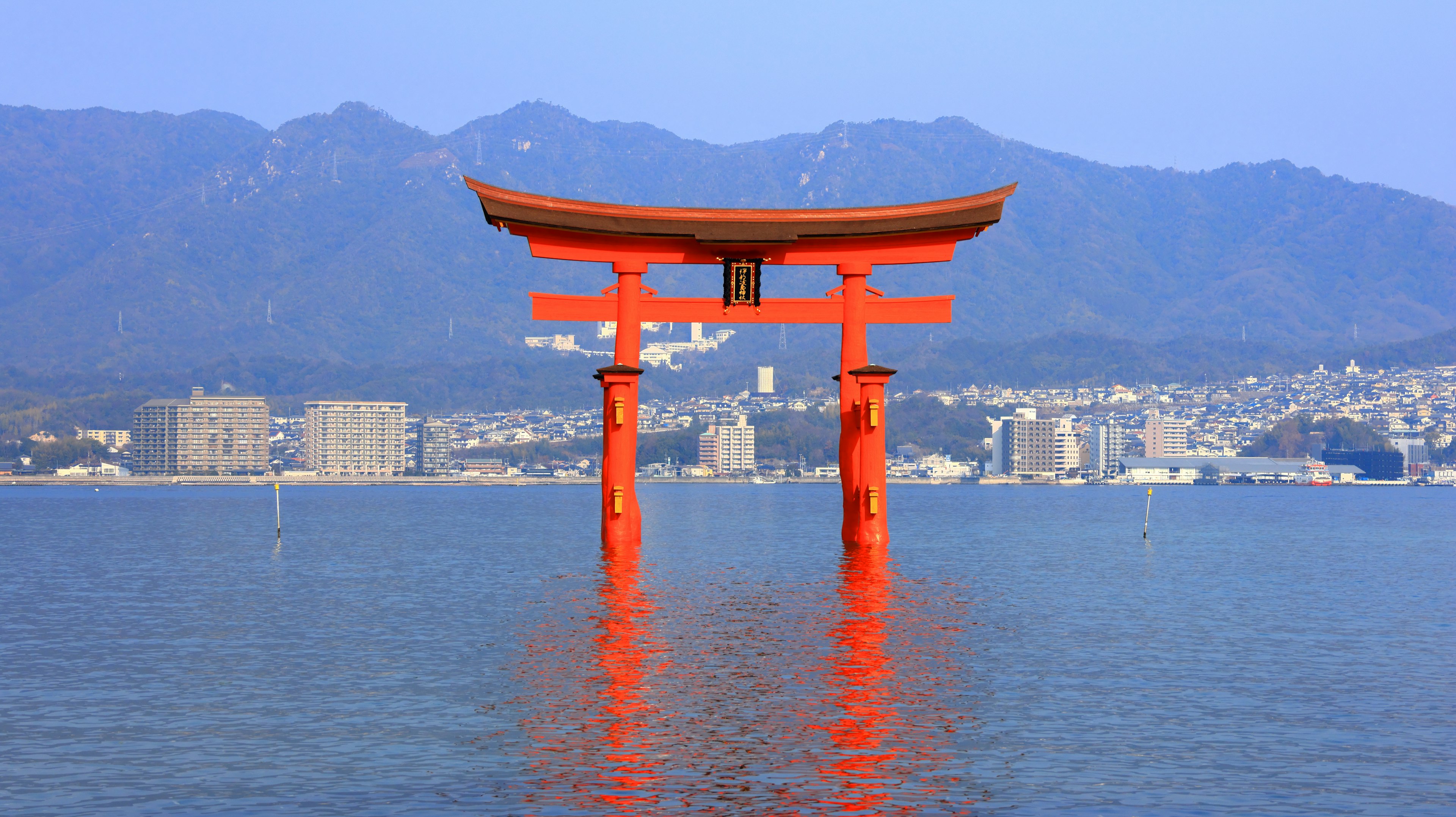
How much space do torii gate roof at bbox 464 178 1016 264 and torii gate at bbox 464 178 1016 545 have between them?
0.04 meters

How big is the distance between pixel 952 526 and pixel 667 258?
4164 centimetres

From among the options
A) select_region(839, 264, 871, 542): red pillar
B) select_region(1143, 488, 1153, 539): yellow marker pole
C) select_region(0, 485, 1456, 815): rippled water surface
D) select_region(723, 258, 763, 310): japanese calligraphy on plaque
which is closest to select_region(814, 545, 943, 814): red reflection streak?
select_region(0, 485, 1456, 815): rippled water surface

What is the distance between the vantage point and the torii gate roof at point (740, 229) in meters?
37.1

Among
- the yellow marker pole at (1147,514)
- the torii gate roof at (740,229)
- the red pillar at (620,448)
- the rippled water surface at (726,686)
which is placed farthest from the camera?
the yellow marker pole at (1147,514)

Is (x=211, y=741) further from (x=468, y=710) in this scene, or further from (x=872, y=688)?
(x=872, y=688)

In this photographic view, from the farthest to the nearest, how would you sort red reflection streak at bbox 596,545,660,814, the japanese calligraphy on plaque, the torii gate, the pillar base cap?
the japanese calligraphy on plaque → the pillar base cap → the torii gate → red reflection streak at bbox 596,545,660,814

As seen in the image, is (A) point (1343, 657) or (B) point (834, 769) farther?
(A) point (1343, 657)

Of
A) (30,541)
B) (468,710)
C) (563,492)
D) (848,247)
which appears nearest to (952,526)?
(848,247)

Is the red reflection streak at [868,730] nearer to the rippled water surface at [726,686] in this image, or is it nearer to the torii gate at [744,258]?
the rippled water surface at [726,686]

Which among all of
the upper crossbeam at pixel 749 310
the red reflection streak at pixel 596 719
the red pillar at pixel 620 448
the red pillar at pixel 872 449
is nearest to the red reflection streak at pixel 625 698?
the red reflection streak at pixel 596 719

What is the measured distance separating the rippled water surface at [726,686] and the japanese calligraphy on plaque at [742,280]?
8004 mm

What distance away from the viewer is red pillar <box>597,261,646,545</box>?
124 feet

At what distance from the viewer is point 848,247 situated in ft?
129

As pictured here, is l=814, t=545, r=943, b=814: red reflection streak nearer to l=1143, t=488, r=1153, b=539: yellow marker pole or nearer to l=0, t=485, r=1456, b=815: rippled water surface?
l=0, t=485, r=1456, b=815: rippled water surface
